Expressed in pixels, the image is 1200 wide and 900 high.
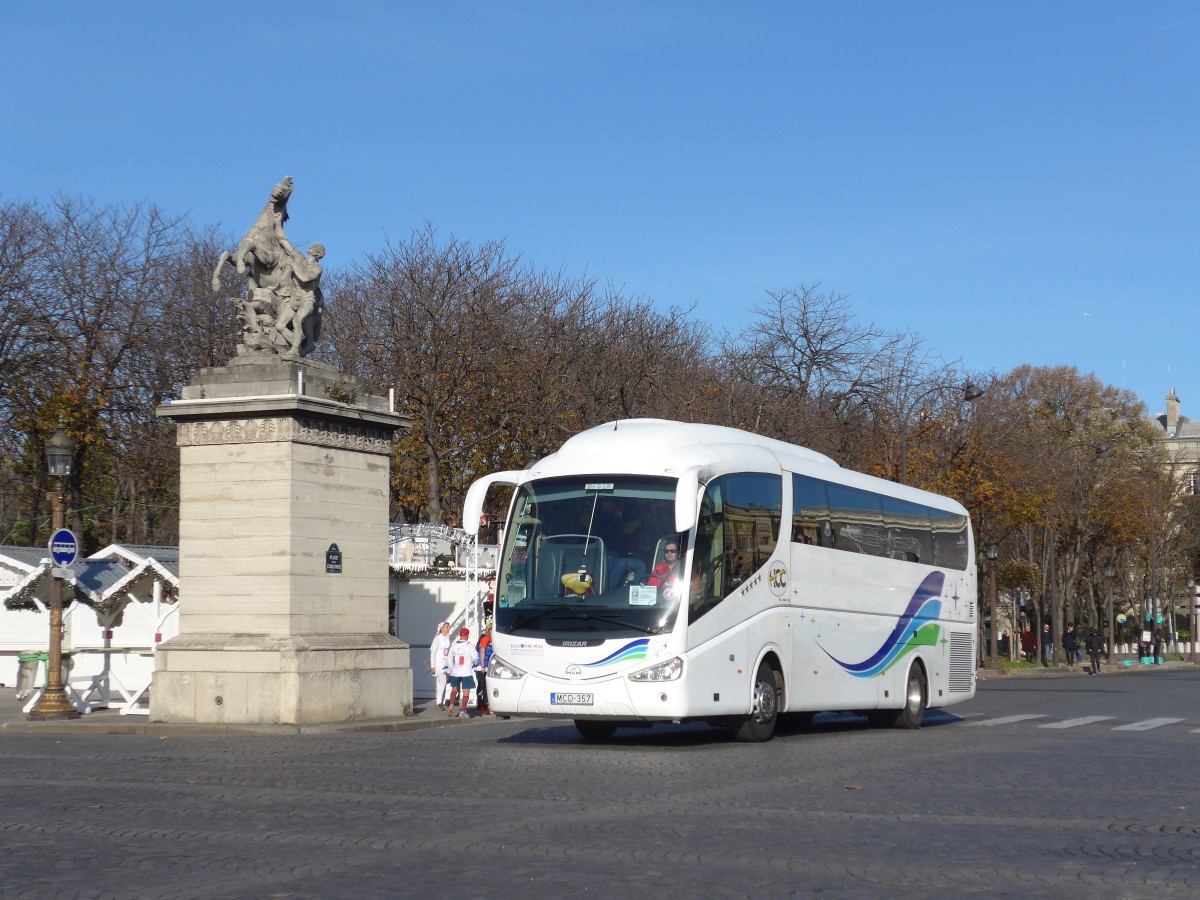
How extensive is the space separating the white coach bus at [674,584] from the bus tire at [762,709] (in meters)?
0.03

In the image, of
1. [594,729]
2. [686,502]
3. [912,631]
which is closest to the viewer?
[686,502]

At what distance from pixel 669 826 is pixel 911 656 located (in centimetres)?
1428

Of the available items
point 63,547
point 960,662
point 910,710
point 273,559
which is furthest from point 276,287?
point 960,662

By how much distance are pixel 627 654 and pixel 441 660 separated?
9183 mm

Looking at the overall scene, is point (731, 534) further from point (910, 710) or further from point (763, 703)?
point (910, 710)

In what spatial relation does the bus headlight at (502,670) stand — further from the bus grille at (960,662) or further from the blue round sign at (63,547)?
the bus grille at (960,662)

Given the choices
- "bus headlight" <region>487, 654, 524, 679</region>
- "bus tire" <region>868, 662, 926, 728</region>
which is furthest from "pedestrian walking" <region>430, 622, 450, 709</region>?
"bus headlight" <region>487, 654, 524, 679</region>

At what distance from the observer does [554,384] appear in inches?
2002

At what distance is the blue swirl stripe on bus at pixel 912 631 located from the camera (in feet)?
76.5

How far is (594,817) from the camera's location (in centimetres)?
1181

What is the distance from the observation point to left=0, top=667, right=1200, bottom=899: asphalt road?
8984mm

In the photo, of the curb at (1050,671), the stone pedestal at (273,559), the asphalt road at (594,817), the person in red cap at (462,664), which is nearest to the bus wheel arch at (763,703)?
the asphalt road at (594,817)

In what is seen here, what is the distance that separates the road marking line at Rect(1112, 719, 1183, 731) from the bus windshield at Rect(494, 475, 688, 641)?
28.7ft

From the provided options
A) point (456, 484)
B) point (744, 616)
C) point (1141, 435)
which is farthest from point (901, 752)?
point (1141, 435)
